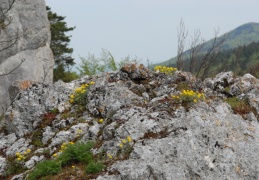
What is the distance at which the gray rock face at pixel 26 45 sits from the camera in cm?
2772

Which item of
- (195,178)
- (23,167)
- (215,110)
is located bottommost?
(195,178)

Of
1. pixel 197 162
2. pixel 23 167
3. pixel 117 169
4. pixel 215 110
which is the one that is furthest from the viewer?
pixel 215 110

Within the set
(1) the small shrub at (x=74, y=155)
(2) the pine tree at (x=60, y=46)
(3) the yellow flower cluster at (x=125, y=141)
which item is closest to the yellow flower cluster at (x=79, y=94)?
(1) the small shrub at (x=74, y=155)

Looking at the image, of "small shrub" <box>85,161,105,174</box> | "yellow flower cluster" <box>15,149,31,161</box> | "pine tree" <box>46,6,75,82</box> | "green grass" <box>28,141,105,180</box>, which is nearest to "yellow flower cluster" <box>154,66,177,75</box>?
"green grass" <box>28,141,105,180</box>

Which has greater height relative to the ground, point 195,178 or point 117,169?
point 117,169

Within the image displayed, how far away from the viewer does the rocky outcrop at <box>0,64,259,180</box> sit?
852cm

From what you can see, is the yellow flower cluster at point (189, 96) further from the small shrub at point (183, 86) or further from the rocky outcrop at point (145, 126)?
the small shrub at point (183, 86)

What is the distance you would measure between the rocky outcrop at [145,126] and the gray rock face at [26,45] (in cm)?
1663

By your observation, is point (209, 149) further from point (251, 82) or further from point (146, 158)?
point (251, 82)

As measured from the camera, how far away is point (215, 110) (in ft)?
33.8

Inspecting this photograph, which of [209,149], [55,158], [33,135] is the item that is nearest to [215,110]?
[209,149]

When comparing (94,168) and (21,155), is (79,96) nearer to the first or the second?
(21,155)

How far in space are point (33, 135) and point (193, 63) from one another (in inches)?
603

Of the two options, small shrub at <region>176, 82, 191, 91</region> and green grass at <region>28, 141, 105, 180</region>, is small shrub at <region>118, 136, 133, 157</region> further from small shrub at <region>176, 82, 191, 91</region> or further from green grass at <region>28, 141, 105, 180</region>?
small shrub at <region>176, 82, 191, 91</region>
